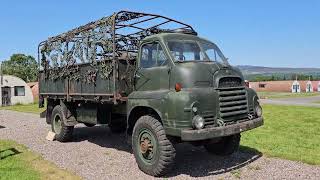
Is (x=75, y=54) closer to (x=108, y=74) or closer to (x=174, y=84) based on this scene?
(x=108, y=74)

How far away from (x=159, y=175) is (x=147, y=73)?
2153 millimetres

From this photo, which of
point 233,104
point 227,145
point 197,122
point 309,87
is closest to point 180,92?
point 197,122

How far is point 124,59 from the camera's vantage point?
955 cm

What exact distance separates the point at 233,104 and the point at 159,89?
4.89ft

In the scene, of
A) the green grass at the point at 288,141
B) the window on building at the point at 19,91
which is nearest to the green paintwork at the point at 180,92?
the green grass at the point at 288,141

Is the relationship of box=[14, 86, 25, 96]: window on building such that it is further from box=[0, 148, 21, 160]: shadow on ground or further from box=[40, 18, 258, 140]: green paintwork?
box=[40, 18, 258, 140]: green paintwork

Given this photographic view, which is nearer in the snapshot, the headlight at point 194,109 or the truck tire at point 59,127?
the headlight at point 194,109

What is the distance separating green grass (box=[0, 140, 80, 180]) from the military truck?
167 centimetres

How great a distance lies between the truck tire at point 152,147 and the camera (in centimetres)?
788

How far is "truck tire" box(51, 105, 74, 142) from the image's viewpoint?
1243 cm

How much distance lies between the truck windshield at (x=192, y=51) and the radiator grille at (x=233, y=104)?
0.94 metres

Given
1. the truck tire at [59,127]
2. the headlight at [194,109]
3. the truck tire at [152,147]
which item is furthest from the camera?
the truck tire at [59,127]

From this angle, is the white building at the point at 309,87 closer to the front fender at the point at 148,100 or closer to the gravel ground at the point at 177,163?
the gravel ground at the point at 177,163

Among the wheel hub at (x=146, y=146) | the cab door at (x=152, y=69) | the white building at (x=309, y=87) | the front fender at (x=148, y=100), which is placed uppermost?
the cab door at (x=152, y=69)
